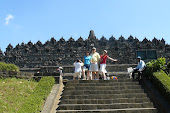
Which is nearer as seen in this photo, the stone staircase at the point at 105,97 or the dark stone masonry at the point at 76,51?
the stone staircase at the point at 105,97

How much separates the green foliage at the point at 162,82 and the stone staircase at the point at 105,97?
0.78m

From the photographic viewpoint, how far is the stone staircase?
271 inches

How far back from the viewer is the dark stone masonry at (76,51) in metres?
25.8

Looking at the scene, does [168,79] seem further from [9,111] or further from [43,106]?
[9,111]

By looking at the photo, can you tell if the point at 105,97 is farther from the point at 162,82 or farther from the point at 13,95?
the point at 13,95

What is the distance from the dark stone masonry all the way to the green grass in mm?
17410

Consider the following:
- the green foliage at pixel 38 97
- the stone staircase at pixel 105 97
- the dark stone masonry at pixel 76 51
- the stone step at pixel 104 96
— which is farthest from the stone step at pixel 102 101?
the dark stone masonry at pixel 76 51

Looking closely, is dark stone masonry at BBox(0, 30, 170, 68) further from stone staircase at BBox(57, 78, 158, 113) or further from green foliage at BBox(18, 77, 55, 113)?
green foliage at BBox(18, 77, 55, 113)

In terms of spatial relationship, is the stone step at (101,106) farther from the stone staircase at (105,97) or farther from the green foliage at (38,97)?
the green foliage at (38,97)

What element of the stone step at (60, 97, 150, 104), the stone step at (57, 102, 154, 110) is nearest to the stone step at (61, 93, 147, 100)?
the stone step at (60, 97, 150, 104)

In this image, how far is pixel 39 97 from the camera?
707cm

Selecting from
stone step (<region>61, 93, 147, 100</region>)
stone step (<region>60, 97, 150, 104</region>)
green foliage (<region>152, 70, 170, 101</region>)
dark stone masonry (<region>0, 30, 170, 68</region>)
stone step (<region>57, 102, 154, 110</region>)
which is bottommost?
stone step (<region>57, 102, 154, 110</region>)

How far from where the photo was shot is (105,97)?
7625mm

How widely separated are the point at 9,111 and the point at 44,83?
2614 millimetres
